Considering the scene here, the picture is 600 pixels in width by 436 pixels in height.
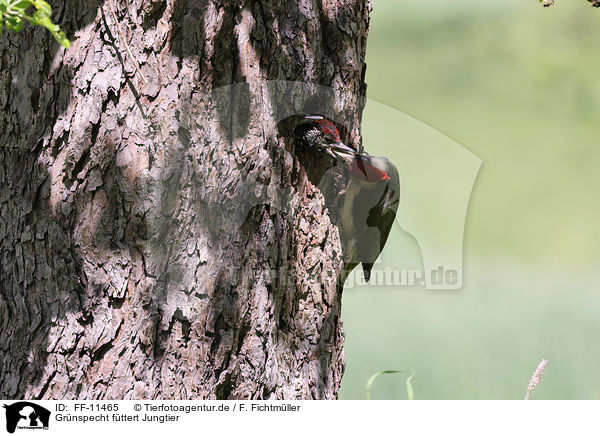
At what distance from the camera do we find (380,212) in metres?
1.51

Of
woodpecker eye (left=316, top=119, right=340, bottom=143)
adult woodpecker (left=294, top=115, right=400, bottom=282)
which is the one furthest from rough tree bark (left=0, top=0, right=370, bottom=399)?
adult woodpecker (left=294, top=115, right=400, bottom=282)

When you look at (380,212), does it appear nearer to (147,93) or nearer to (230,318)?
(230,318)

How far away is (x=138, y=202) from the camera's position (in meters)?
1.14

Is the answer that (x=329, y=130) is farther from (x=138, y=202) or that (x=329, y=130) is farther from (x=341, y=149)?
(x=138, y=202)

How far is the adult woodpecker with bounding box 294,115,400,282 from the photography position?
144 centimetres

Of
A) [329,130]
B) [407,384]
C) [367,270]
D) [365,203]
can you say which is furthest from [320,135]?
[407,384]

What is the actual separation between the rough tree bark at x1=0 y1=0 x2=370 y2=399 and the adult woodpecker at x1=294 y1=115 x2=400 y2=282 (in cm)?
28
